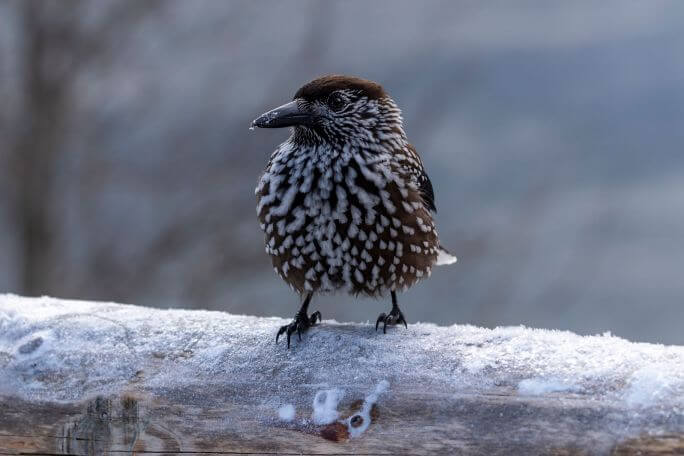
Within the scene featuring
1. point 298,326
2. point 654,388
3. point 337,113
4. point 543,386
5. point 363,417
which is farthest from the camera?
point 337,113

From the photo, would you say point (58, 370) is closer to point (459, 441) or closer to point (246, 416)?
point (246, 416)

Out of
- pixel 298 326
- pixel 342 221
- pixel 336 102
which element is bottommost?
pixel 298 326

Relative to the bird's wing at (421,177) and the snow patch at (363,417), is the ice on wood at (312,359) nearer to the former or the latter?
the snow patch at (363,417)

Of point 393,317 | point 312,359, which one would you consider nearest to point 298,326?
point 312,359

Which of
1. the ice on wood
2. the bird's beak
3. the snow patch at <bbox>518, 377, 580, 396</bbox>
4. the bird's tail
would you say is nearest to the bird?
the bird's beak

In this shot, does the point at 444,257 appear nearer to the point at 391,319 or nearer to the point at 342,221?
the point at 391,319

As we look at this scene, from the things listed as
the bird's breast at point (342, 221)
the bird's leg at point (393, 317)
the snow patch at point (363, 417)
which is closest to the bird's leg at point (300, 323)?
the bird's breast at point (342, 221)
